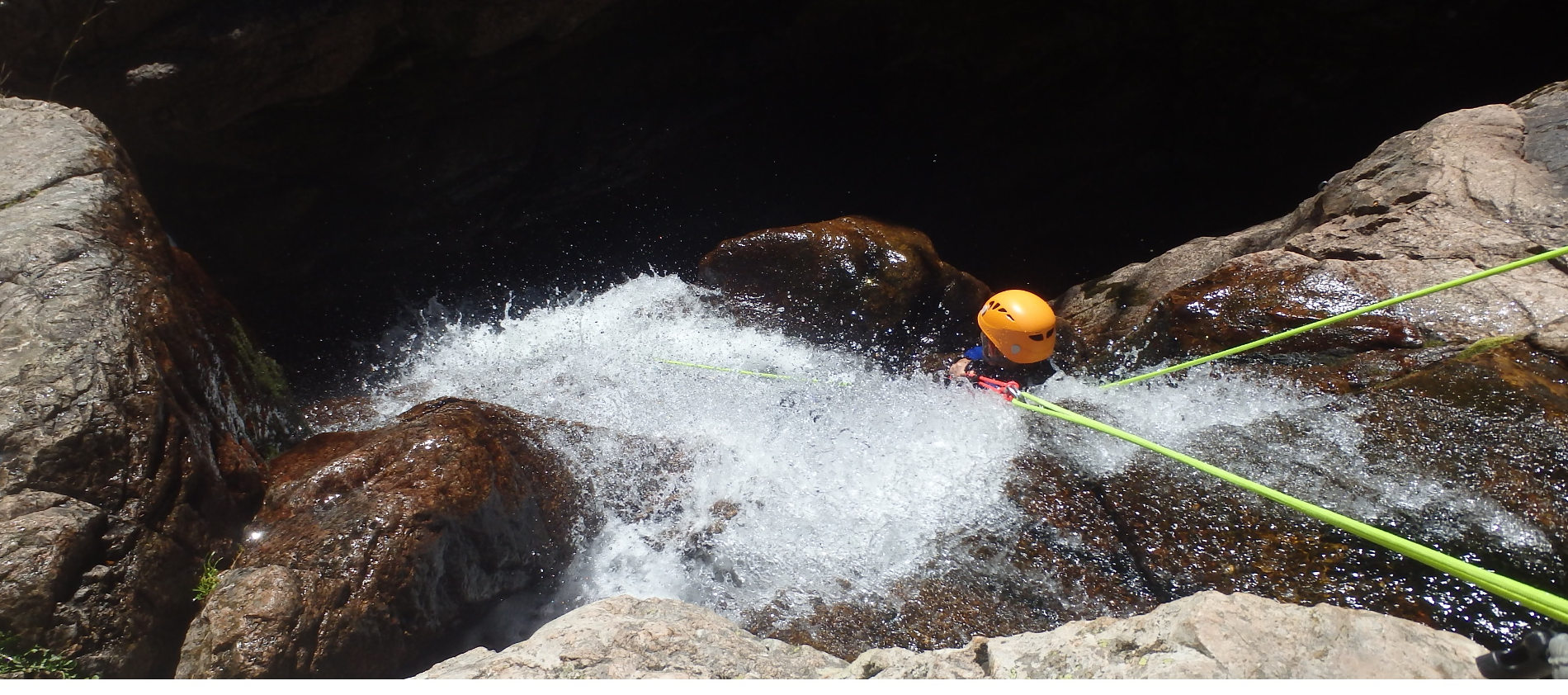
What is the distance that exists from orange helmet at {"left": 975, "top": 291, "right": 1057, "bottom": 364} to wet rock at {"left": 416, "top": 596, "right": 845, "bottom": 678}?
2258mm

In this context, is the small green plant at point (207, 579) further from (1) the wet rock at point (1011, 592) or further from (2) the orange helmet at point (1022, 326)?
(2) the orange helmet at point (1022, 326)

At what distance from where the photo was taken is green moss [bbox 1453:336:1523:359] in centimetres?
343

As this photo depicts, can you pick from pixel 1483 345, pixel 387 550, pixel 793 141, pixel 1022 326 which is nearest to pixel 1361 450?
A: pixel 1483 345

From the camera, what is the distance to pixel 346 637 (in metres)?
2.88

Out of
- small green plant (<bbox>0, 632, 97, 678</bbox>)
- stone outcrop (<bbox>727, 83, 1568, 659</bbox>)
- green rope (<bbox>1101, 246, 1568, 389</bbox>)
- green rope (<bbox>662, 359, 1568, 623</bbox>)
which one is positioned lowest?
stone outcrop (<bbox>727, 83, 1568, 659</bbox>)

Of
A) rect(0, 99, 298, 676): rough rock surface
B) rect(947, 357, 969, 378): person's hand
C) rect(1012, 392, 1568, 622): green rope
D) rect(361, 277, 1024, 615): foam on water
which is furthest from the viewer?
rect(947, 357, 969, 378): person's hand

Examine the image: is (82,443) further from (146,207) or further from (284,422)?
(146,207)

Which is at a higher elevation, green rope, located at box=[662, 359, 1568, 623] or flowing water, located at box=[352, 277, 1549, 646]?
green rope, located at box=[662, 359, 1568, 623]

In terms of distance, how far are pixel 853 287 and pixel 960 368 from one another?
1.45 meters

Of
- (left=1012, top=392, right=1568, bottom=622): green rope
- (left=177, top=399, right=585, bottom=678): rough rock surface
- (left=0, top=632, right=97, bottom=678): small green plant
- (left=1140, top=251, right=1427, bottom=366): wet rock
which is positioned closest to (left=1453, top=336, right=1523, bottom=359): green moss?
(left=1140, top=251, right=1427, bottom=366): wet rock

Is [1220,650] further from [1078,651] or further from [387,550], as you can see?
[387,550]

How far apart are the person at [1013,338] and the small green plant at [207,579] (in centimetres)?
379

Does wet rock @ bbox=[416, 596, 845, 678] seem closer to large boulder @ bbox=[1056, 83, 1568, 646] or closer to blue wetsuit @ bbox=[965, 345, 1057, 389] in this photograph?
large boulder @ bbox=[1056, 83, 1568, 646]

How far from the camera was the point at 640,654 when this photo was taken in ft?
7.68
